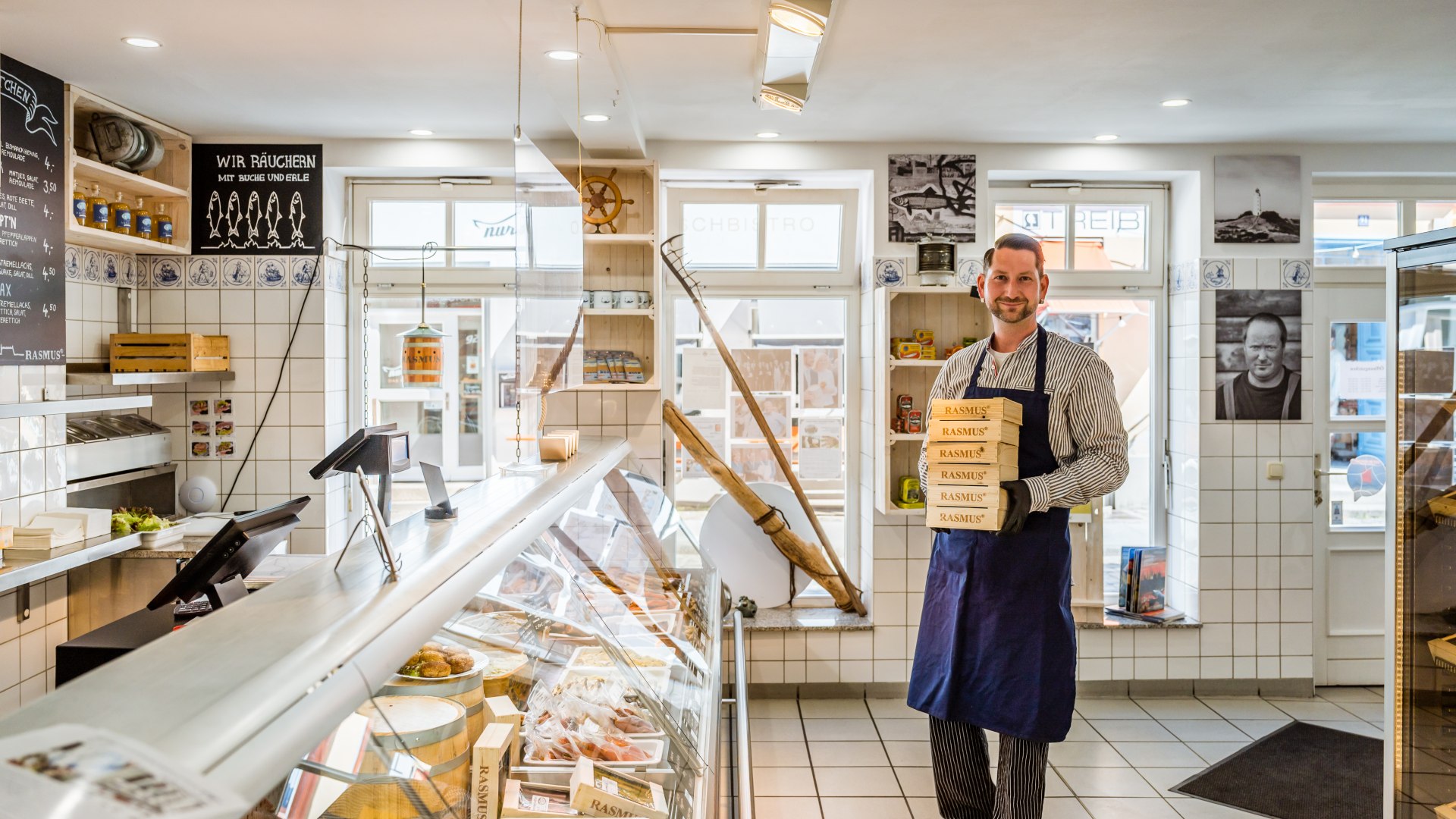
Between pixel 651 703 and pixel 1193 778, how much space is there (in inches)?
108

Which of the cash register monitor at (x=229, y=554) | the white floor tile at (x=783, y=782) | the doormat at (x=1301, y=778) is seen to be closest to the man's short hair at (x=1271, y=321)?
the doormat at (x=1301, y=778)

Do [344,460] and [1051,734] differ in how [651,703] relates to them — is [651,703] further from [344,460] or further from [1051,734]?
[1051,734]

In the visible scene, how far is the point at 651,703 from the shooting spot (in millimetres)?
1761

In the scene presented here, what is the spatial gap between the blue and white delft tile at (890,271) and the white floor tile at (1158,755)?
223cm

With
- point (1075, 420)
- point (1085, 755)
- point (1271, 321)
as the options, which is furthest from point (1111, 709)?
point (1075, 420)

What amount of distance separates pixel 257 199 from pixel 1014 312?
354 cm

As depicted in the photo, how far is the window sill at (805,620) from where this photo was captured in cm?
438

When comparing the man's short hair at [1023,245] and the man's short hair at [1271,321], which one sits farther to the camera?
the man's short hair at [1271,321]

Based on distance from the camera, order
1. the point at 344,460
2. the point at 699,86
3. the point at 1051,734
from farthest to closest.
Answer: the point at 699,86 < the point at 1051,734 < the point at 344,460

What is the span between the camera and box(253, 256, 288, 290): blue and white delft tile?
14.2 feet

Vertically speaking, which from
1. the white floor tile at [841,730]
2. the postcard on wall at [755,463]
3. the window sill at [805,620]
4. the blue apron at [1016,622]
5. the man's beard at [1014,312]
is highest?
the man's beard at [1014,312]

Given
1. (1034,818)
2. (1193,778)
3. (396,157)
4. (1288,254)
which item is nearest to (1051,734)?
(1034,818)

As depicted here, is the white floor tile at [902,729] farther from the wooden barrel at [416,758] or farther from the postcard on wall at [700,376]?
the wooden barrel at [416,758]

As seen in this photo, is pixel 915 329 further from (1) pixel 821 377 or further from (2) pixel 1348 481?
(2) pixel 1348 481
